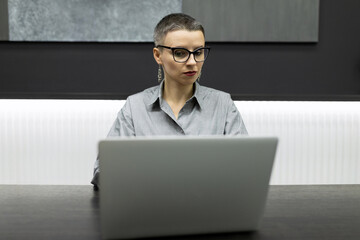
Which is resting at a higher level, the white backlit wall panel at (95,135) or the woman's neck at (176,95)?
the woman's neck at (176,95)

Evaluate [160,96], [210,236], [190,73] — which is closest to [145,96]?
[160,96]

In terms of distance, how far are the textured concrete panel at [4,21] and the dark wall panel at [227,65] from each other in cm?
5

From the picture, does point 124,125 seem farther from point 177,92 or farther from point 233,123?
point 233,123

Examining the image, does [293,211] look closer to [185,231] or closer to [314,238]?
[314,238]

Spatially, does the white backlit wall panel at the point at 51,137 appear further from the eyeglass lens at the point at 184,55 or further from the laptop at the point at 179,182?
the laptop at the point at 179,182

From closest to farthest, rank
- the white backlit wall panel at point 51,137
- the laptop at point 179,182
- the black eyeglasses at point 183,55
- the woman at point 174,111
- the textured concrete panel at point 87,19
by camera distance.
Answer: the laptop at point 179,182
the black eyeglasses at point 183,55
the woman at point 174,111
the white backlit wall panel at point 51,137
the textured concrete panel at point 87,19

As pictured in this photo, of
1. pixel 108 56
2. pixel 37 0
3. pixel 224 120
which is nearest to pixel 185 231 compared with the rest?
pixel 224 120

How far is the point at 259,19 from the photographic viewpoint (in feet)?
8.18

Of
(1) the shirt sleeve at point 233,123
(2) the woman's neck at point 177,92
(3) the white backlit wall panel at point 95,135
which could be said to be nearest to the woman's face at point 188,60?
(2) the woman's neck at point 177,92

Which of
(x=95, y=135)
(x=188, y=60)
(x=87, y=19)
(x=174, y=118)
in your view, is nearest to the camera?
(x=188, y=60)

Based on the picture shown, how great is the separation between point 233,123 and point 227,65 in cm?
84

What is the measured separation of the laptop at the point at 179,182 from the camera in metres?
0.79

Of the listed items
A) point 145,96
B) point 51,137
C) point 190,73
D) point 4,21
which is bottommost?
point 51,137

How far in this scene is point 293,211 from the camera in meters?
1.08
